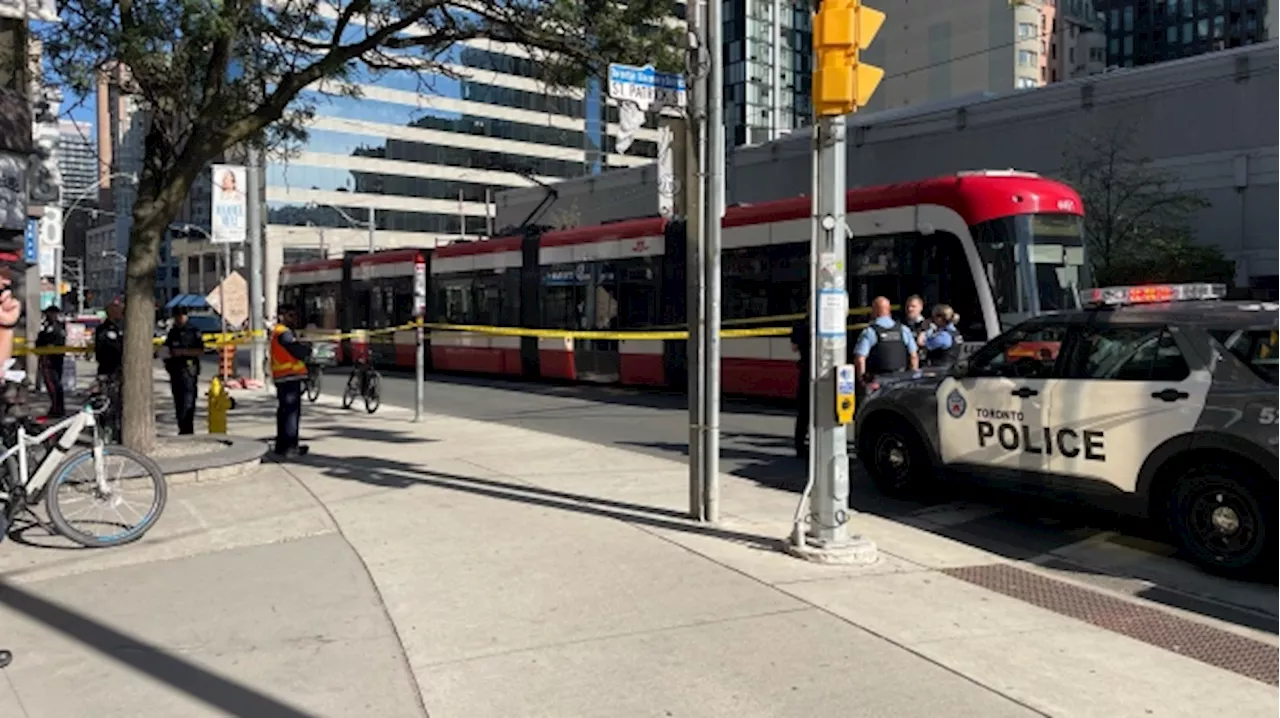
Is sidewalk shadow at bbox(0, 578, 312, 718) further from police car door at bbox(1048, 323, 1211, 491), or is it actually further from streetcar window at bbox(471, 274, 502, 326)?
streetcar window at bbox(471, 274, 502, 326)

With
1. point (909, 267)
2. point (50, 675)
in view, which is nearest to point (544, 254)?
point (909, 267)

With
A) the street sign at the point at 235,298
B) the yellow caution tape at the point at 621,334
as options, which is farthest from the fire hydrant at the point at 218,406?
the street sign at the point at 235,298


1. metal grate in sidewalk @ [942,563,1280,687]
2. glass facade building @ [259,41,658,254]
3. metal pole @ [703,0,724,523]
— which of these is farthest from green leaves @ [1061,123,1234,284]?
glass facade building @ [259,41,658,254]

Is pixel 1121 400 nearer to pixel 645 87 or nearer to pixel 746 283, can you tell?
pixel 645 87

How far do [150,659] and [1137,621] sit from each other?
488 centimetres

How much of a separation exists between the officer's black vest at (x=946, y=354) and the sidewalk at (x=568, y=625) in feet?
12.5

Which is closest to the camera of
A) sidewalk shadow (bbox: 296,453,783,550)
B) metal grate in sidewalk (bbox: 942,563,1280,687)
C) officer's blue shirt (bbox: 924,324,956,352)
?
metal grate in sidewalk (bbox: 942,563,1280,687)

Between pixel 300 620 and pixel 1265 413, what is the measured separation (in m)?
5.43

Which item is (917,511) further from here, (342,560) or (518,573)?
(342,560)

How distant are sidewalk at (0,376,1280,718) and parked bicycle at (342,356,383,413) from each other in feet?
26.9

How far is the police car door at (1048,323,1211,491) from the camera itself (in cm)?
633

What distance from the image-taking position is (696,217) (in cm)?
707

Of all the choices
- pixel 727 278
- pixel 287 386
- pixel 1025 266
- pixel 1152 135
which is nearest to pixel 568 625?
pixel 287 386

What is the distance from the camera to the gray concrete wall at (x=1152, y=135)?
31453 millimetres
